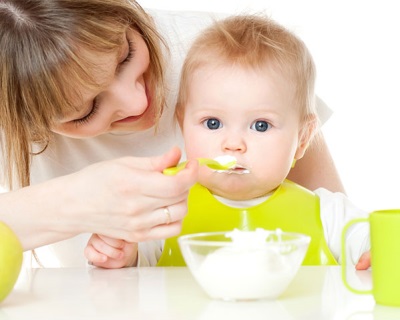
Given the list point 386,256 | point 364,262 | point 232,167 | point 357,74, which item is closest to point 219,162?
point 232,167

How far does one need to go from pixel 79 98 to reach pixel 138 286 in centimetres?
48

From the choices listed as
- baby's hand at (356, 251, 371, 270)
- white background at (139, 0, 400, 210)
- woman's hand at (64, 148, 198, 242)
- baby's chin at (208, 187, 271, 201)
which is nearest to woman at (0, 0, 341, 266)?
woman's hand at (64, 148, 198, 242)

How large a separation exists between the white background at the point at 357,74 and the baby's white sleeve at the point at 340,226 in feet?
3.93

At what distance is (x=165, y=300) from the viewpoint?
1.18 m

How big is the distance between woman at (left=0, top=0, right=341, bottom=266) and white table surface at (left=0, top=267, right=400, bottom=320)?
0.30 ft

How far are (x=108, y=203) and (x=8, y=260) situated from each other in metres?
0.24

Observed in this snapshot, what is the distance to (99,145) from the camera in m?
2.05

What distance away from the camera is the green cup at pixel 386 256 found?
1.07 m

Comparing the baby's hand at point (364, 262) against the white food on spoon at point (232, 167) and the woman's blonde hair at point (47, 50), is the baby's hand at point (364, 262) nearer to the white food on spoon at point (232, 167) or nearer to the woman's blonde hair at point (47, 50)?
the white food on spoon at point (232, 167)

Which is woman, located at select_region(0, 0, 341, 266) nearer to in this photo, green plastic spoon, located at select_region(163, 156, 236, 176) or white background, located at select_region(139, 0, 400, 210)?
green plastic spoon, located at select_region(163, 156, 236, 176)

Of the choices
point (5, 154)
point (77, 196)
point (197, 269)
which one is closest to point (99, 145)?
point (5, 154)

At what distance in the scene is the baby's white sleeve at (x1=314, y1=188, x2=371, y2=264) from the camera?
162 centimetres

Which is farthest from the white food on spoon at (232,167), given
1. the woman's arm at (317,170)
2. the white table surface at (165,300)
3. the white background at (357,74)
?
the white background at (357,74)

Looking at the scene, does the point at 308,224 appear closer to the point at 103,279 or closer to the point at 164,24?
the point at 103,279
